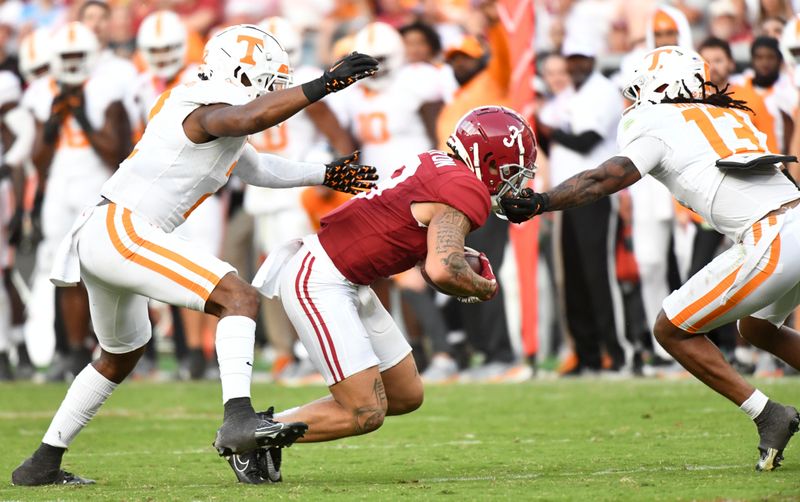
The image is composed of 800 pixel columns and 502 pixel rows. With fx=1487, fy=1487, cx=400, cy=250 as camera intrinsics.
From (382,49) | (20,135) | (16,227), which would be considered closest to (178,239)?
(382,49)

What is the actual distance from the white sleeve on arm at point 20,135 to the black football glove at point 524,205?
771 centimetres

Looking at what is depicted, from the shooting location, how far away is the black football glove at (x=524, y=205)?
6.07 m

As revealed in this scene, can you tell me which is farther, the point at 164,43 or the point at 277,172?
the point at 164,43

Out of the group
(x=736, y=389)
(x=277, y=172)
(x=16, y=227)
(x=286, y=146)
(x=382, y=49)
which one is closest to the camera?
(x=736, y=389)

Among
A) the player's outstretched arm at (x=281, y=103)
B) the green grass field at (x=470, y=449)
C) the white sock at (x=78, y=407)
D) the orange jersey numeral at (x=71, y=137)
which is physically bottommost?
the green grass field at (x=470, y=449)

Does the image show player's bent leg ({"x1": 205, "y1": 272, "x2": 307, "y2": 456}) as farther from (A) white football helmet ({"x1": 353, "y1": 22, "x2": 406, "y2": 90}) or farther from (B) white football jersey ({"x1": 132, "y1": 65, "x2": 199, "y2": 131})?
(B) white football jersey ({"x1": 132, "y1": 65, "x2": 199, "y2": 131})

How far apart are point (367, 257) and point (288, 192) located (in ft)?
19.4

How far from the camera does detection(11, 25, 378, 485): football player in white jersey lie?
232 inches

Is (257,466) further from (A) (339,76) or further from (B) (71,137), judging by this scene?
(B) (71,137)

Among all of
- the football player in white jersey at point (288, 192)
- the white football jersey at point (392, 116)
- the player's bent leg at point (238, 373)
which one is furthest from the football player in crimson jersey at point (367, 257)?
the white football jersey at point (392, 116)

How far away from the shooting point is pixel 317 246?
6246 millimetres

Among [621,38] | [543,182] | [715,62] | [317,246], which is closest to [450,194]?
[317,246]

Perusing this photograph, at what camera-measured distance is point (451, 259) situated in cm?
566

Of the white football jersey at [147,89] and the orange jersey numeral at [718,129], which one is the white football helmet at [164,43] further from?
the orange jersey numeral at [718,129]
